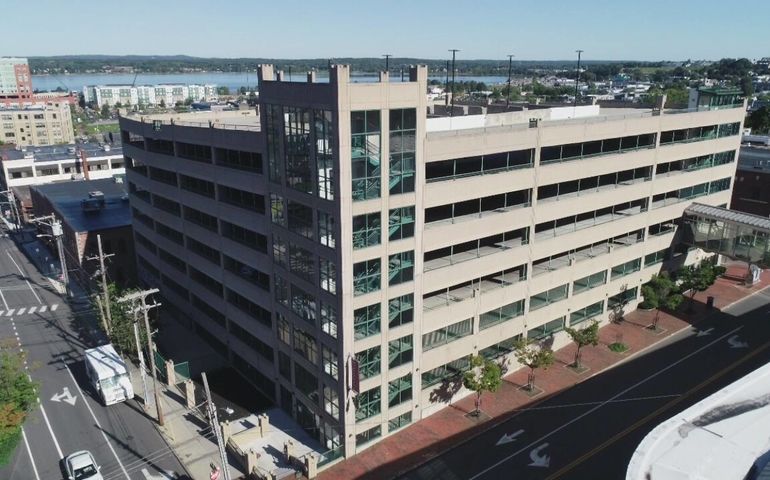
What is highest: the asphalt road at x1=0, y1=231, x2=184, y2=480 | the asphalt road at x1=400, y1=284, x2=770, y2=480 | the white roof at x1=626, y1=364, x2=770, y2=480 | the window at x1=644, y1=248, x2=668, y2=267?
the white roof at x1=626, y1=364, x2=770, y2=480

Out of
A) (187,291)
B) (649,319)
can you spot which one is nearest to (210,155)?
(187,291)

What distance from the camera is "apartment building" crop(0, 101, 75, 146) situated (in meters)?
177

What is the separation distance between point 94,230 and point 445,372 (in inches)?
1917

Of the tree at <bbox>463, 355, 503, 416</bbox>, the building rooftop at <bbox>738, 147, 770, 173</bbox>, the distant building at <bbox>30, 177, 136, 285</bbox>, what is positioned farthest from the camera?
the building rooftop at <bbox>738, 147, 770, 173</bbox>

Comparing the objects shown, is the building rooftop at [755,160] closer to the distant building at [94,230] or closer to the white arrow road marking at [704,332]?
the white arrow road marking at [704,332]

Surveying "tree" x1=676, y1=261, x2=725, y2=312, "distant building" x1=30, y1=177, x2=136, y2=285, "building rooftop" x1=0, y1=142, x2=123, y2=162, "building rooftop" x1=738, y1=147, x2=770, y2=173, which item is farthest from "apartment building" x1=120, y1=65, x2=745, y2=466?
"building rooftop" x1=0, y1=142, x2=123, y2=162

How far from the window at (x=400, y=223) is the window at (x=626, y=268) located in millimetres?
25929

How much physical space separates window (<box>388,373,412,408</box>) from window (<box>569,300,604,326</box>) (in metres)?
18.8

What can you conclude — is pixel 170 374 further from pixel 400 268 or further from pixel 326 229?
pixel 400 268

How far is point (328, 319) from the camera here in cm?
3516

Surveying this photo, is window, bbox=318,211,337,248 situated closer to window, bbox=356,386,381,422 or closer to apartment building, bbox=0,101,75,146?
window, bbox=356,386,381,422

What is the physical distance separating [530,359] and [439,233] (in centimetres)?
1284

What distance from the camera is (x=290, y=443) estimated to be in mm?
36469

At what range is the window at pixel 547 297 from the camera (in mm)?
46237
